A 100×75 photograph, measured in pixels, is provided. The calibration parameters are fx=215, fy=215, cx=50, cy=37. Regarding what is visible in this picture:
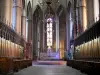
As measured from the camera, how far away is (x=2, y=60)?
10352 millimetres

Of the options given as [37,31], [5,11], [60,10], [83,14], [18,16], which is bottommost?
[5,11]

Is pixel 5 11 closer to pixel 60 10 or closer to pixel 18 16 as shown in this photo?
pixel 18 16

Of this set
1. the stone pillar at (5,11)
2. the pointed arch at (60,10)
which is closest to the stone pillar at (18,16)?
the stone pillar at (5,11)

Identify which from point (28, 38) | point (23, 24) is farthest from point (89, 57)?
point (28, 38)

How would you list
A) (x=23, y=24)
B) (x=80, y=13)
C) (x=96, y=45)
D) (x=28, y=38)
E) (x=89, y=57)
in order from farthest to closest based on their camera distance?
(x=28, y=38)
(x=23, y=24)
(x=80, y=13)
(x=89, y=57)
(x=96, y=45)

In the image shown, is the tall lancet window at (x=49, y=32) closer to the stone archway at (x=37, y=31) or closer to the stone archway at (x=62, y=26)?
the stone archway at (x=37, y=31)

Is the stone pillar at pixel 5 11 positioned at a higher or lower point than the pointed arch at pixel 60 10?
lower

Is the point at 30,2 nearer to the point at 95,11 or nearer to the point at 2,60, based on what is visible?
the point at 95,11

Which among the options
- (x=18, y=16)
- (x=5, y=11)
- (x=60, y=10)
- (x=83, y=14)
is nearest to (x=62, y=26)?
(x=60, y=10)

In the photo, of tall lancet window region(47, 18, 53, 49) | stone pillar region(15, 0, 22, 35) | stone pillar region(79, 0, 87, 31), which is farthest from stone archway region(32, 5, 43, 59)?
stone pillar region(79, 0, 87, 31)

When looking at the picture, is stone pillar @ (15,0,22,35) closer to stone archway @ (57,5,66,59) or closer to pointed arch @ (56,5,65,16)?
pointed arch @ (56,5,65,16)

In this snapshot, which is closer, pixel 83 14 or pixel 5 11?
pixel 5 11

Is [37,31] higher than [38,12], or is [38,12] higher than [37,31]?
[38,12]

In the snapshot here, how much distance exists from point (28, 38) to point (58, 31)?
20.2 ft
